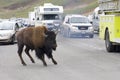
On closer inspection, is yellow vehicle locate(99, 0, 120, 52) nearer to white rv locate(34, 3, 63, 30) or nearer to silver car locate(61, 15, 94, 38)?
silver car locate(61, 15, 94, 38)

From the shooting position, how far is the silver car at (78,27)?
38.8 meters

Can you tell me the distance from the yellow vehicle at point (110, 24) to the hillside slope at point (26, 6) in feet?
242

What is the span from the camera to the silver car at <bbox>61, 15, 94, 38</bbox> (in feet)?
127

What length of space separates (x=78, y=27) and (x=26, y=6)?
101m

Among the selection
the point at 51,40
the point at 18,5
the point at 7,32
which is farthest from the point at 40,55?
the point at 18,5

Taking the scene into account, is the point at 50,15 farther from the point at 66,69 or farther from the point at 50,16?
the point at 66,69

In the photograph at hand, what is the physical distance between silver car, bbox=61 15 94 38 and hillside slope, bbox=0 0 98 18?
59303 mm

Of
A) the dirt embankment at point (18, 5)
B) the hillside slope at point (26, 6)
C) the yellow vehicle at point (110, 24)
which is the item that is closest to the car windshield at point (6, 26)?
the yellow vehicle at point (110, 24)

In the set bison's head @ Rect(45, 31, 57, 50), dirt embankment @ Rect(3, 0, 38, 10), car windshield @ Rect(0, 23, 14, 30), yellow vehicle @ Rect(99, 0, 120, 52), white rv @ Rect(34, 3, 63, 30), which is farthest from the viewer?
dirt embankment @ Rect(3, 0, 38, 10)

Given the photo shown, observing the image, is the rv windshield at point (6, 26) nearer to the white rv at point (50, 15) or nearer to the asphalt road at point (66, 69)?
the asphalt road at point (66, 69)

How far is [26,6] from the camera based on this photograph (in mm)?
139375

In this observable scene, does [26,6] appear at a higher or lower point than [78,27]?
lower

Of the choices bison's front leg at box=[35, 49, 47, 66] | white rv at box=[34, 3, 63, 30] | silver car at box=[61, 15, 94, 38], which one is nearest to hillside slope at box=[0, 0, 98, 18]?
white rv at box=[34, 3, 63, 30]

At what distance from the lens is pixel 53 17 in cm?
4988
